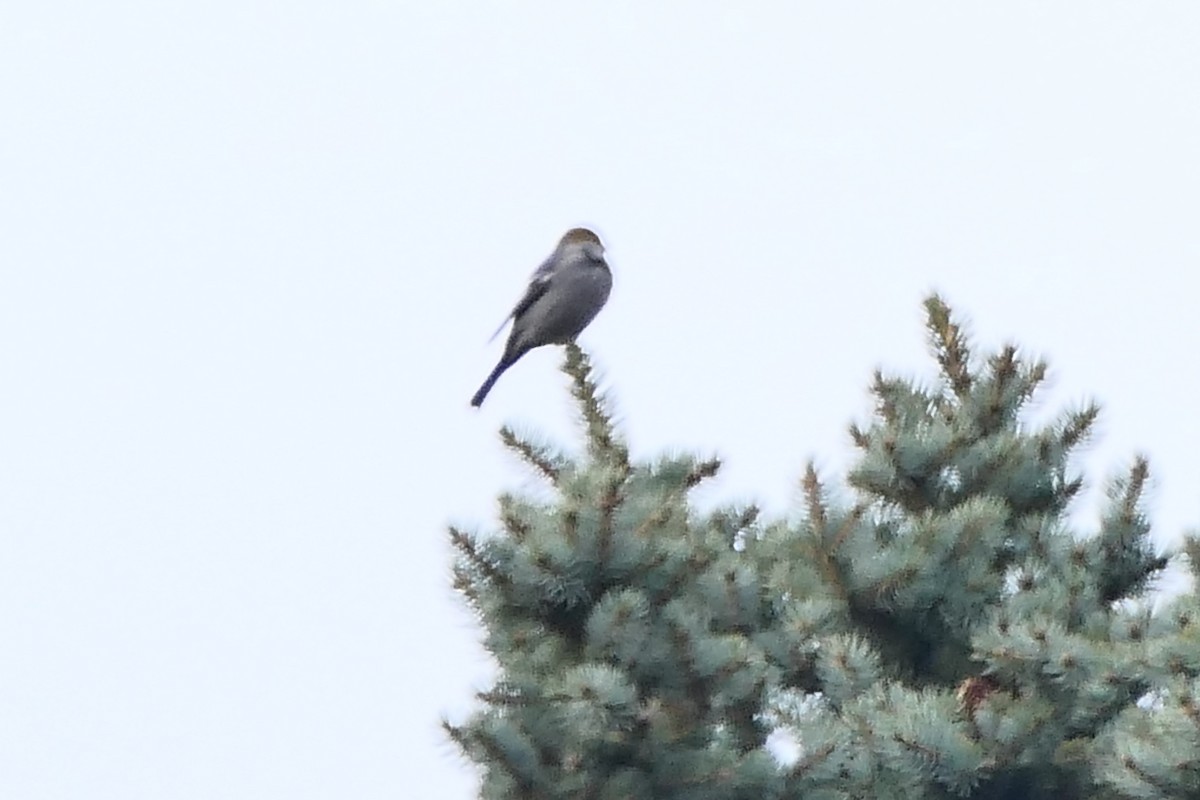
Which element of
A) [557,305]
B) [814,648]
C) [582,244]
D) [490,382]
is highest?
[582,244]

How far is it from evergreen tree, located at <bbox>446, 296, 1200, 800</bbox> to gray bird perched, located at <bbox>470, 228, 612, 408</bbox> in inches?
148

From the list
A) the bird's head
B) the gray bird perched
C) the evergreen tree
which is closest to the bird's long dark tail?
the gray bird perched

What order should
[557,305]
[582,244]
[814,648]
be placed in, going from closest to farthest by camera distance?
[814,648], [557,305], [582,244]

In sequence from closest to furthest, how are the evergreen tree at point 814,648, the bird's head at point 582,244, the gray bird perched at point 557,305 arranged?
the evergreen tree at point 814,648
the gray bird perched at point 557,305
the bird's head at point 582,244

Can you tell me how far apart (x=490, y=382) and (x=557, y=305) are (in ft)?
1.45

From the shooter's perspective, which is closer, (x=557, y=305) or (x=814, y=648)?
(x=814, y=648)

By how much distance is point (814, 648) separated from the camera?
3.78 m

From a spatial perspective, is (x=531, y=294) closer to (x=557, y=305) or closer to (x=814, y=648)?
(x=557, y=305)

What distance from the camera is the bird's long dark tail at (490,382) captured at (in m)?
7.93

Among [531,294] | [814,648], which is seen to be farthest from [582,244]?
[814,648]

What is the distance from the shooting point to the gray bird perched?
7.88m

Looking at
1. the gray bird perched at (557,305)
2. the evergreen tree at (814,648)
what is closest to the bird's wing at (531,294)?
the gray bird perched at (557,305)

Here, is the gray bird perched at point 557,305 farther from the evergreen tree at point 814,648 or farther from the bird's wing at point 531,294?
the evergreen tree at point 814,648

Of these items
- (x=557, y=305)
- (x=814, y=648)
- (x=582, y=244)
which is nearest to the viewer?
(x=814, y=648)
